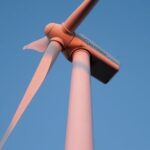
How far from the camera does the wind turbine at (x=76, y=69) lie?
17.3ft

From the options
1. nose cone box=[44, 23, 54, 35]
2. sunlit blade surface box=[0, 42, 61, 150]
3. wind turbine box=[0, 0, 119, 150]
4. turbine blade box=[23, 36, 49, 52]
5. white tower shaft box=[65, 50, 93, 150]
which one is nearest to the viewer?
white tower shaft box=[65, 50, 93, 150]

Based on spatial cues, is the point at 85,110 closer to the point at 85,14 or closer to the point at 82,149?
the point at 82,149

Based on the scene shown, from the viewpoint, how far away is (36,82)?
681 cm

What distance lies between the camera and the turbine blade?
9.25 m

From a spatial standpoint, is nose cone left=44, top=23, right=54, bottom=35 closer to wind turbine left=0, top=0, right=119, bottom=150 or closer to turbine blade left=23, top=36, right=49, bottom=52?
wind turbine left=0, top=0, right=119, bottom=150

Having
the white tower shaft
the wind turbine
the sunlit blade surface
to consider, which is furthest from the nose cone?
the white tower shaft

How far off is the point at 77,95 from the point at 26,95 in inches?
47.3

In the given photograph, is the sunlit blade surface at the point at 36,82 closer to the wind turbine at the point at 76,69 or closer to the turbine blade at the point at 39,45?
the wind turbine at the point at 76,69

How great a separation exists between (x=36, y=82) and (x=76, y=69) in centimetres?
90

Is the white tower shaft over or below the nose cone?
below

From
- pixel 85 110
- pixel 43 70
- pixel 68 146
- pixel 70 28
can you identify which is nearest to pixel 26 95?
pixel 43 70

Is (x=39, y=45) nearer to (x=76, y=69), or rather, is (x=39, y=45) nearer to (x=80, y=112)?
(x=76, y=69)

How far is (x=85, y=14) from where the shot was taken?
8102mm

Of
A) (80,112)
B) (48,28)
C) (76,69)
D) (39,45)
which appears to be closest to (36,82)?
(76,69)
